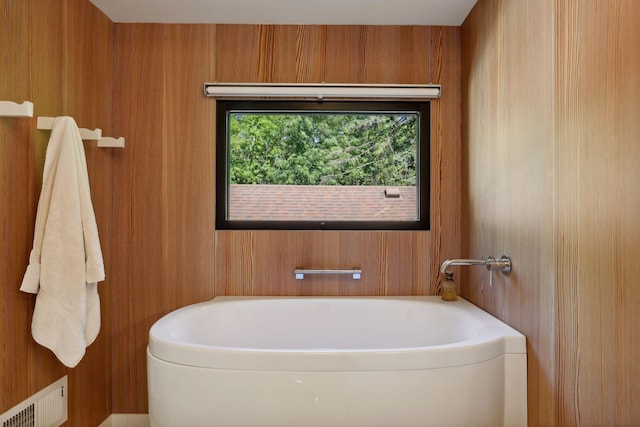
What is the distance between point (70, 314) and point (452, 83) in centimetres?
228

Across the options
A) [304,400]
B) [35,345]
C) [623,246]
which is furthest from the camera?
[35,345]

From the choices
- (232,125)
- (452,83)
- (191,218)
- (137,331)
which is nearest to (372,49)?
(452,83)

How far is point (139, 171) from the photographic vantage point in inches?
97.0

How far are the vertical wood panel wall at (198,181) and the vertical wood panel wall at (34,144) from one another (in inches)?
6.8

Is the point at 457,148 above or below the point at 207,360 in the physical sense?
above

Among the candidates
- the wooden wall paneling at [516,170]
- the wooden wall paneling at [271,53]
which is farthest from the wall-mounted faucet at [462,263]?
the wooden wall paneling at [271,53]

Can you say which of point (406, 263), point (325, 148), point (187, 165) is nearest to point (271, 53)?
point (325, 148)

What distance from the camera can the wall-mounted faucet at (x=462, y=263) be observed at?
6.25 ft

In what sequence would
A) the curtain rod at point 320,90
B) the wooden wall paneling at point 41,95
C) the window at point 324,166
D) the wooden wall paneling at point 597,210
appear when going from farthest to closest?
the window at point 324,166
the curtain rod at point 320,90
the wooden wall paneling at point 41,95
the wooden wall paneling at point 597,210

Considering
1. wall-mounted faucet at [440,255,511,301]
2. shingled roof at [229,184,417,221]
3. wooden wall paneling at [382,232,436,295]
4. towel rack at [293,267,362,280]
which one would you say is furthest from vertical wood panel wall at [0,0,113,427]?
wall-mounted faucet at [440,255,511,301]

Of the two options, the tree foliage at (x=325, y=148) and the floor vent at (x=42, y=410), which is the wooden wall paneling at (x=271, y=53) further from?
the floor vent at (x=42, y=410)

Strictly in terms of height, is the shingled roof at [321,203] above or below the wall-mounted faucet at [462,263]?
above

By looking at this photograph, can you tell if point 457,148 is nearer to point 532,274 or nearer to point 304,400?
point 532,274

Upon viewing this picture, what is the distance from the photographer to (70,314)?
1.76 m
